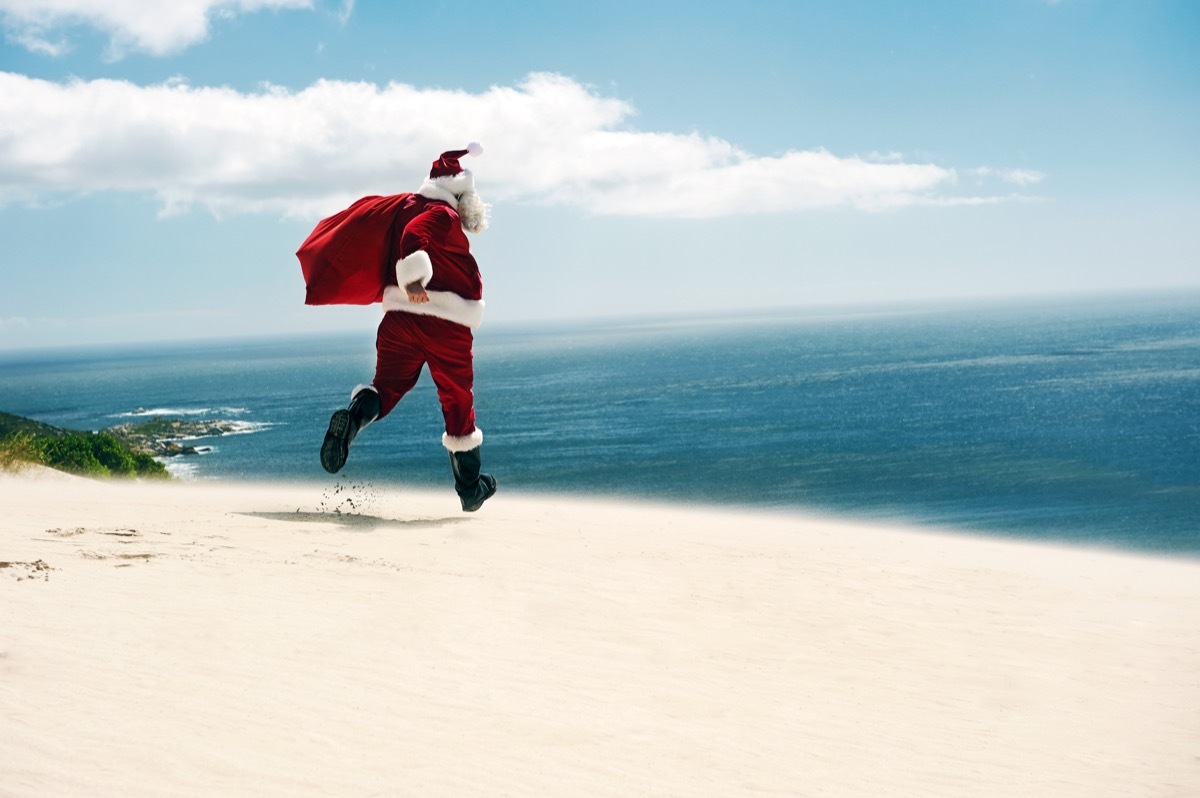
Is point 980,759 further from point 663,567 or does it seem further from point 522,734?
point 663,567

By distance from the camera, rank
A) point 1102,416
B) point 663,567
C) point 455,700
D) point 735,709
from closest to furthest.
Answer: point 455,700
point 735,709
point 663,567
point 1102,416

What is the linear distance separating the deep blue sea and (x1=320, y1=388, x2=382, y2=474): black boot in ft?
7.02

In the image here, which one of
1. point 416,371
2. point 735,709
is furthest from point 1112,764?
point 416,371

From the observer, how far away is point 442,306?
6906 millimetres

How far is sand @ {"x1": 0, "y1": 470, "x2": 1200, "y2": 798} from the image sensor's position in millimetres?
3275

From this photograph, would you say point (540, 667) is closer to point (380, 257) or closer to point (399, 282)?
point (399, 282)

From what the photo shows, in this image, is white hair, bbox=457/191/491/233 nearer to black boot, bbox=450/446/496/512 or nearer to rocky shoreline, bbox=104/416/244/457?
black boot, bbox=450/446/496/512

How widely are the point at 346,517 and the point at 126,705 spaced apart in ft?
14.1

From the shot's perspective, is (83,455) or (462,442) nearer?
(462,442)

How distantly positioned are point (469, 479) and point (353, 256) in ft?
6.15

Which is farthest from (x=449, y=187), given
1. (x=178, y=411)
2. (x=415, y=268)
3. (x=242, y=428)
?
(x=178, y=411)

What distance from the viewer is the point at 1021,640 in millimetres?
5957

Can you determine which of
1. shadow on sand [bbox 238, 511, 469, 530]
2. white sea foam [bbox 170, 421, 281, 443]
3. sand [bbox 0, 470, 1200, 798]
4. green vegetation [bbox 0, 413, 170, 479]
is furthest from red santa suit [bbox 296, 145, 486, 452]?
white sea foam [bbox 170, 421, 281, 443]

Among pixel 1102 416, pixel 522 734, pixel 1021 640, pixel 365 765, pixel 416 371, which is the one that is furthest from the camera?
pixel 1102 416
